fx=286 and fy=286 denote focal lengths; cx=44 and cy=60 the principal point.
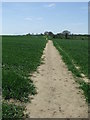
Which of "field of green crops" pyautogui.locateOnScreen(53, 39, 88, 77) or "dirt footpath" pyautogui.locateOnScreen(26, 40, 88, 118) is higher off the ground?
"field of green crops" pyautogui.locateOnScreen(53, 39, 88, 77)

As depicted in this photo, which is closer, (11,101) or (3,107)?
(3,107)

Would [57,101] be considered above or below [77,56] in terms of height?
below

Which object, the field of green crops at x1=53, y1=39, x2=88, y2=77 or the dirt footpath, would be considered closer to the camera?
the dirt footpath

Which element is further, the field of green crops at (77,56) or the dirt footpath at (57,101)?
the field of green crops at (77,56)

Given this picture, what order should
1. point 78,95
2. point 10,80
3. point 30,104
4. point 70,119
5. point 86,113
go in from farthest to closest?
point 10,80
point 78,95
point 30,104
point 86,113
point 70,119

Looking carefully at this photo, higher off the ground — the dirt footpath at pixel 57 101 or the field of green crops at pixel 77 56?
the field of green crops at pixel 77 56

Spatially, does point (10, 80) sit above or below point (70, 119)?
above

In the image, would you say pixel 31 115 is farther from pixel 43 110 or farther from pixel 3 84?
pixel 3 84

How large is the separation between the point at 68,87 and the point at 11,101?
3.65 metres

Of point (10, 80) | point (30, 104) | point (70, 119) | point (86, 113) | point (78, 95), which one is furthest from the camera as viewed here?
point (10, 80)

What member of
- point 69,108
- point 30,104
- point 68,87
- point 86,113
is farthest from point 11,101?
point 68,87

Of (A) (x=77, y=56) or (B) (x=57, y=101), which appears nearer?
(B) (x=57, y=101)

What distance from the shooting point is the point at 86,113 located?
930 centimetres

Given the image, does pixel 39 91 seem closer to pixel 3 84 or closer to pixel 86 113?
pixel 3 84
